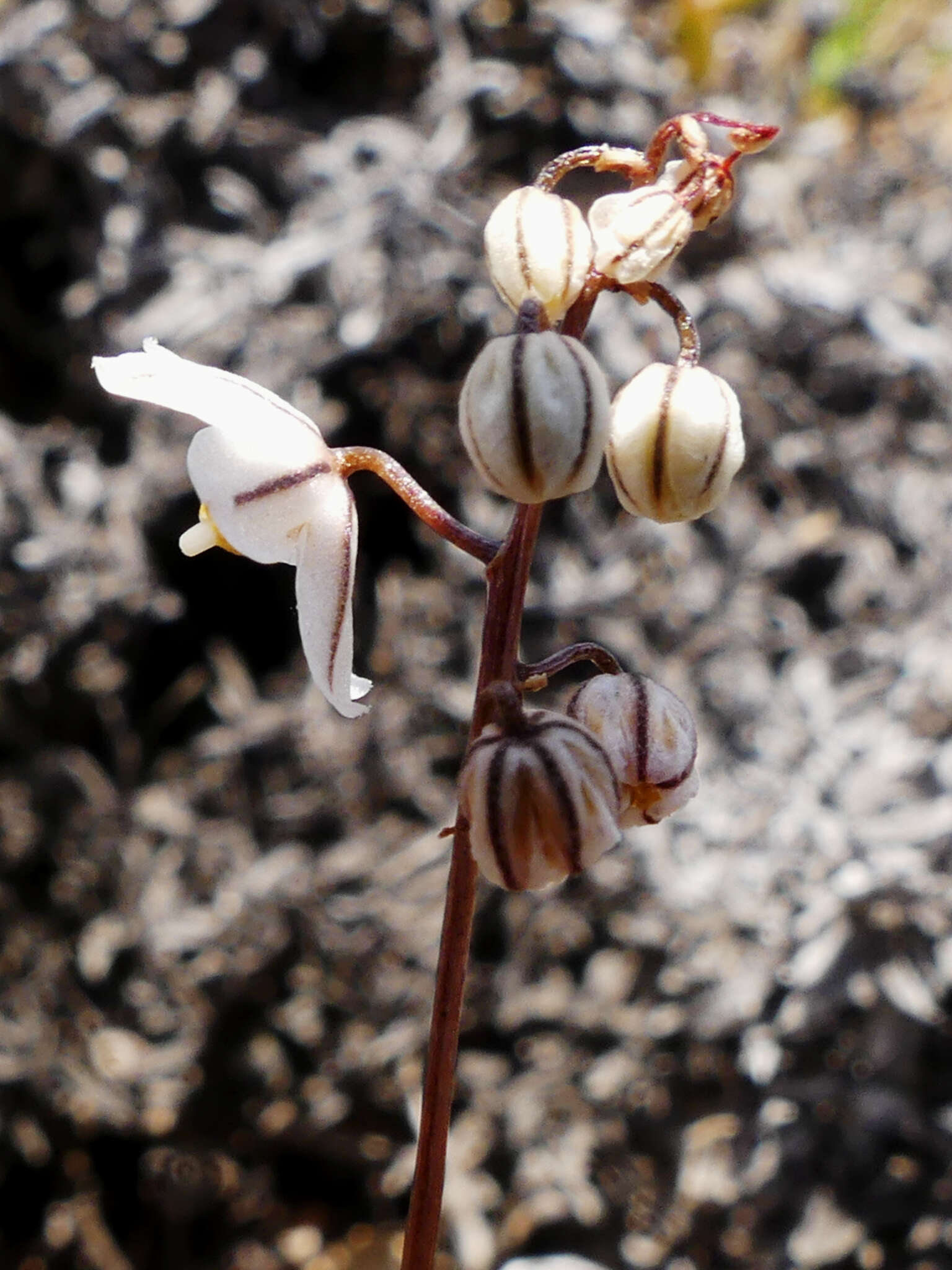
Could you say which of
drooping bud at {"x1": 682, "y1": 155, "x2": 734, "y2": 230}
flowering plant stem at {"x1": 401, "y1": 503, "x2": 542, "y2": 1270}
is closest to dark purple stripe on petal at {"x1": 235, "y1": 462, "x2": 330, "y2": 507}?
flowering plant stem at {"x1": 401, "y1": 503, "x2": 542, "y2": 1270}

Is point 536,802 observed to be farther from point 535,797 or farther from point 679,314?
point 679,314

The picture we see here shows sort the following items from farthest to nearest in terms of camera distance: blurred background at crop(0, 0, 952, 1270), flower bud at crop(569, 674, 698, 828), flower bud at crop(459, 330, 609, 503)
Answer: blurred background at crop(0, 0, 952, 1270) → flower bud at crop(569, 674, 698, 828) → flower bud at crop(459, 330, 609, 503)

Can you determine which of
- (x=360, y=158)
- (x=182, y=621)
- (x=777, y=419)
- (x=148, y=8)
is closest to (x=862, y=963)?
(x=777, y=419)

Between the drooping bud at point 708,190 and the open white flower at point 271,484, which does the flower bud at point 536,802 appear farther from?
the drooping bud at point 708,190

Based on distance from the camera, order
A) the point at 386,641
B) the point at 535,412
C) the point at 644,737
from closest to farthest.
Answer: the point at 535,412
the point at 644,737
the point at 386,641

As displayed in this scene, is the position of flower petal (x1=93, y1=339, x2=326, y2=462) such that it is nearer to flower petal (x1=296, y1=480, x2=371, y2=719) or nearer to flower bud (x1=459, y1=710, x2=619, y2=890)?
flower petal (x1=296, y1=480, x2=371, y2=719)

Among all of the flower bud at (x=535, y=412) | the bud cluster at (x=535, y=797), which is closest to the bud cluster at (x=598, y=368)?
the flower bud at (x=535, y=412)

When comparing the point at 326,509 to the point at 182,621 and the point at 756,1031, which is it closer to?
the point at 756,1031

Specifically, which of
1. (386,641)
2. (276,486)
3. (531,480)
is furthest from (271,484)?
(386,641)

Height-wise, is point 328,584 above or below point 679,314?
below
